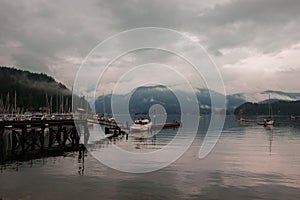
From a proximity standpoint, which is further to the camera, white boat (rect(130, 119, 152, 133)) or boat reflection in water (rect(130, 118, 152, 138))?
white boat (rect(130, 119, 152, 133))

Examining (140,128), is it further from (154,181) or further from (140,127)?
(154,181)

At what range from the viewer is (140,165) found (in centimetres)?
3731

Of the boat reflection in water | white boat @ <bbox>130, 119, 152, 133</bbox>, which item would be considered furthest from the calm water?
white boat @ <bbox>130, 119, 152, 133</bbox>

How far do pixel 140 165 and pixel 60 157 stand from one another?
42.2ft

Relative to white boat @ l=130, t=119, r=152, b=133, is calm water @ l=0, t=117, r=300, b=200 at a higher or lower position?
lower

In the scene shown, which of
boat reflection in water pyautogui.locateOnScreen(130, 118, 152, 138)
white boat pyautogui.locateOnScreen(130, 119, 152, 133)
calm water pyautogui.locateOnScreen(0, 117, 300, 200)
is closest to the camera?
calm water pyautogui.locateOnScreen(0, 117, 300, 200)

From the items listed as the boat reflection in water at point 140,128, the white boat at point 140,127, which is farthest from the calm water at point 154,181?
the white boat at point 140,127

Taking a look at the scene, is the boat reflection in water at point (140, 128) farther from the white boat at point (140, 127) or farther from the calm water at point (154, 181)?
the calm water at point (154, 181)

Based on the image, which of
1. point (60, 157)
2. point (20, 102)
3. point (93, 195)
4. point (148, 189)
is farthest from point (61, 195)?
point (20, 102)

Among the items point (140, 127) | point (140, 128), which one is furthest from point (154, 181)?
point (140, 127)

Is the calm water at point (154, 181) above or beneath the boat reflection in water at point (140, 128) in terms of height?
beneath

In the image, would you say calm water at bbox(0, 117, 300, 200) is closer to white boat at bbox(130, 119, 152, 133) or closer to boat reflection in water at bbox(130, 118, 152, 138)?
boat reflection in water at bbox(130, 118, 152, 138)

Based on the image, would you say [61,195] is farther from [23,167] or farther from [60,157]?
[60,157]

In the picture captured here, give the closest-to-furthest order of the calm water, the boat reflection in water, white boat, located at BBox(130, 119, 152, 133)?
the calm water, the boat reflection in water, white boat, located at BBox(130, 119, 152, 133)
